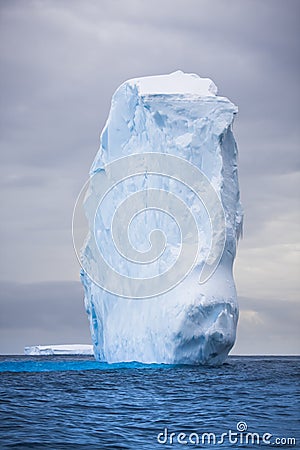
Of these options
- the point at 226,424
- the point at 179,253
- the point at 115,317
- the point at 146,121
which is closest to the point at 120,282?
the point at 115,317

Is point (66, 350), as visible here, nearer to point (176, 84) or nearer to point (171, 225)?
point (171, 225)

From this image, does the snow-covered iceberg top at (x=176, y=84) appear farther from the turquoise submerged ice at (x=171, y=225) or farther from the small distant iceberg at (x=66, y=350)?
the small distant iceberg at (x=66, y=350)

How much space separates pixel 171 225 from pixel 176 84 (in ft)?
17.5

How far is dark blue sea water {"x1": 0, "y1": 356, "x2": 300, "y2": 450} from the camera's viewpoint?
788cm

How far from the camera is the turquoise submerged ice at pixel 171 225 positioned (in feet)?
70.6

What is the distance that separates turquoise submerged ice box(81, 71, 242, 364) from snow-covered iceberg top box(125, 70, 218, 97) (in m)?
0.04

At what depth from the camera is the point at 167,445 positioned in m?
7.64

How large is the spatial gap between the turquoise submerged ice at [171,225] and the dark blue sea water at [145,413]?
554 cm

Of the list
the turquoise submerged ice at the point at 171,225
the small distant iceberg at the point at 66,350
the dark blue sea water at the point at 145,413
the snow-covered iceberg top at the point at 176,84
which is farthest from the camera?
the small distant iceberg at the point at 66,350

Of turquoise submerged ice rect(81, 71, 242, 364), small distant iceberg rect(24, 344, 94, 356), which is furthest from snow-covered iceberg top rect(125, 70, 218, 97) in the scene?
small distant iceberg rect(24, 344, 94, 356)

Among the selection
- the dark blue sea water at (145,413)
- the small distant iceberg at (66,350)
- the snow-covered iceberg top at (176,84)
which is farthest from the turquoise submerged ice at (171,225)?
the small distant iceberg at (66,350)

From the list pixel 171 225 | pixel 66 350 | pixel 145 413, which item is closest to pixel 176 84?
pixel 171 225

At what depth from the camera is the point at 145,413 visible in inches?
396

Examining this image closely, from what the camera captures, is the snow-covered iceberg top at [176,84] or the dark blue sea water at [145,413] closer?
the dark blue sea water at [145,413]
